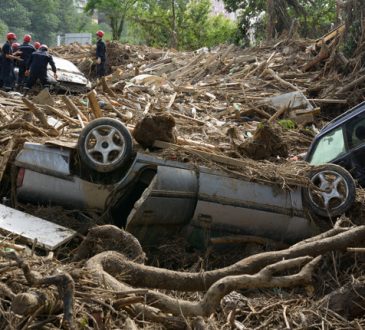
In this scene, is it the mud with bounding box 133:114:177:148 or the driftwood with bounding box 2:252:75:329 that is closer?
the driftwood with bounding box 2:252:75:329

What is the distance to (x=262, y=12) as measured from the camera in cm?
3309

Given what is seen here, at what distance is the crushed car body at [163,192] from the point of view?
26.8 ft

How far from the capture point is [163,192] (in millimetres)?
7957

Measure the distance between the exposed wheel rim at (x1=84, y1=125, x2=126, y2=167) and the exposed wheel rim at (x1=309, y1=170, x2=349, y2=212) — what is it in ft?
7.27

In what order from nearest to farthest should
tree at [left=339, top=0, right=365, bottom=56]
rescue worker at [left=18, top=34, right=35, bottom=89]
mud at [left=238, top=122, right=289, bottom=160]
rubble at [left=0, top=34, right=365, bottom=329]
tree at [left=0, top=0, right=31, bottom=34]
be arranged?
rubble at [left=0, top=34, right=365, bottom=329]
mud at [left=238, top=122, right=289, bottom=160]
tree at [left=339, top=0, right=365, bottom=56]
rescue worker at [left=18, top=34, right=35, bottom=89]
tree at [left=0, top=0, right=31, bottom=34]

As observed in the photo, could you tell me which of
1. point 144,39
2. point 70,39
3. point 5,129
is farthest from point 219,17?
point 5,129

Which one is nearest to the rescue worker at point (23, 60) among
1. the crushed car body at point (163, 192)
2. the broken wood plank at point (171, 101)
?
the broken wood plank at point (171, 101)

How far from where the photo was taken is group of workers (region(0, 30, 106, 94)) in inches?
677

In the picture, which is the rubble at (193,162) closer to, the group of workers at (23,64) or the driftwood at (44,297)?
the driftwood at (44,297)

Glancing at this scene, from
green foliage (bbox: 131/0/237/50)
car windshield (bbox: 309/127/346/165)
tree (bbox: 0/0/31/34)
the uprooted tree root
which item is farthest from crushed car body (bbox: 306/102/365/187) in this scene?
tree (bbox: 0/0/31/34)

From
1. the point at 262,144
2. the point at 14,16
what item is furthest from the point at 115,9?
the point at 262,144

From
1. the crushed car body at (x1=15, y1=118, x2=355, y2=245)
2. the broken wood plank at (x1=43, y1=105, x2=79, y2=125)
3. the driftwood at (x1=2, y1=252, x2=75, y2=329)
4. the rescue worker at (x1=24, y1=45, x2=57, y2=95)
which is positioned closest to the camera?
the driftwood at (x1=2, y1=252, x2=75, y2=329)

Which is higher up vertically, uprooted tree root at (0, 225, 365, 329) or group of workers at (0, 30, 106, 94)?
group of workers at (0, 30, 106, 94)

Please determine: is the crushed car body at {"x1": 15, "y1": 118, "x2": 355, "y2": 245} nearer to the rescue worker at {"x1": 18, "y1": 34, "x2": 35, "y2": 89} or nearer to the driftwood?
the driftwood
